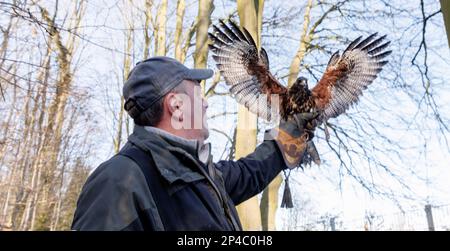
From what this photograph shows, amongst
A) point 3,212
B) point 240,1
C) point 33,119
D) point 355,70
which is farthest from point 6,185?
point 355,70

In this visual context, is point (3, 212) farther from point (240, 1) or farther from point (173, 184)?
point (173, 184)

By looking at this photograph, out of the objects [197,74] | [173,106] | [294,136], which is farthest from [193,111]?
[294,136]

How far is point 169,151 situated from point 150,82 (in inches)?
13.0

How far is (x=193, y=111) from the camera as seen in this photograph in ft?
6.29

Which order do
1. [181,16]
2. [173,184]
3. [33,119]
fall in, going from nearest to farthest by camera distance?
1. [173,184]
2. [181,16]
3. [33,119]

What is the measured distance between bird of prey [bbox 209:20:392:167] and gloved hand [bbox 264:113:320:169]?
501 millimetres

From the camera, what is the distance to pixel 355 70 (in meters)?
3.31

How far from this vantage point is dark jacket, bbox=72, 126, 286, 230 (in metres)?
1.48

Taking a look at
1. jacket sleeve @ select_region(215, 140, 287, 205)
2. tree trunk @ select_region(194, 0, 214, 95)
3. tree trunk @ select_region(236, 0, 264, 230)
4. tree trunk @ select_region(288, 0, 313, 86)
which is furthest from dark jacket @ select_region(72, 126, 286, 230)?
tree trunk @ select_region(288, 0, 313, 86)

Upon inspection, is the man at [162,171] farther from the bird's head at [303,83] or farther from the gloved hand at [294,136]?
the bird's head at [303,83]

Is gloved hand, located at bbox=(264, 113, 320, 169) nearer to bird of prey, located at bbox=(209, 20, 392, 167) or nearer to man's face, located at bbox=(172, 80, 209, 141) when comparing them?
bird of prey, located at bbox=(209, 20, 392, 167)

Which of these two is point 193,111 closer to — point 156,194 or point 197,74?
point 197,74
